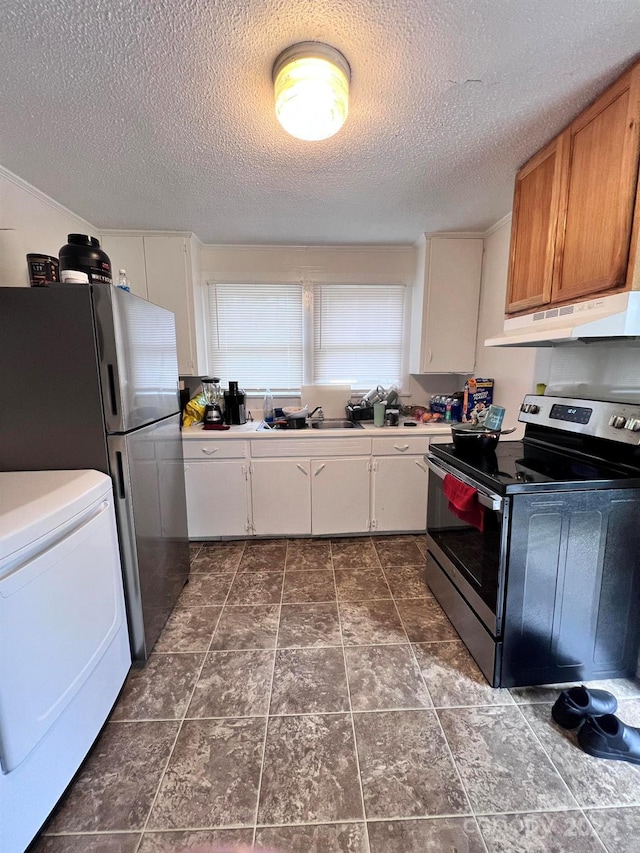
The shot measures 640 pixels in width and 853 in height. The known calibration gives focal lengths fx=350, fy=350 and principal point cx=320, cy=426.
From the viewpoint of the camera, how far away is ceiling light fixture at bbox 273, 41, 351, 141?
44.3 inches

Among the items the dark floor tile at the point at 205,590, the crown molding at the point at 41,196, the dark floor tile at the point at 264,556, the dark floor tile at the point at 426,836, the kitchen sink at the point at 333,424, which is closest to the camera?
the dark floor tile at the point at 426,836

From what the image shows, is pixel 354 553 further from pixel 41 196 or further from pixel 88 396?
pixel 41 196

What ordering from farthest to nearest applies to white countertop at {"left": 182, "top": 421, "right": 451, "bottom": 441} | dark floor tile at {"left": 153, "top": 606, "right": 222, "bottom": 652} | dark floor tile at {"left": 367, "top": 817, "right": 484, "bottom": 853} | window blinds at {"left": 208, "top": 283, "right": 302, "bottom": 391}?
window blinds at {"left": 208, "top": 283, "right": 302, "bottom": 391} < white countertop at {"left": 182, "top": 421, "right": 451, "bottom": 441} < dark floor tile at {"left": 153, "top": 606, "right": 222, "bottom": 652} < dark floor tile at {"left": 367, "top": 817, "right": 484, "bottom": 853}

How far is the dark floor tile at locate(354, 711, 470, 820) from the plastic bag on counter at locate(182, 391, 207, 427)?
2206mm

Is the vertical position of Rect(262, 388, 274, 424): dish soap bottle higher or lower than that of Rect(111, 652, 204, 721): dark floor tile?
higher

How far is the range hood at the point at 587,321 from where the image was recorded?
1.20 m

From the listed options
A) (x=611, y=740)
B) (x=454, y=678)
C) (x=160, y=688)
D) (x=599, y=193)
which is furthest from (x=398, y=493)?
(x=599, y=193)

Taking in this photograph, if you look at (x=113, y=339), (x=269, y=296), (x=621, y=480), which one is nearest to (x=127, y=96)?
(x=113, y=339)

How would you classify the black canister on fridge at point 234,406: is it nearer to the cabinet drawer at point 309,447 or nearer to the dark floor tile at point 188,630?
the cabinet drawer at point 309,447

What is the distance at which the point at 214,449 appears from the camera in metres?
2.54

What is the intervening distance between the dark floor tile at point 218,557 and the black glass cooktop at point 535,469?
160 cm

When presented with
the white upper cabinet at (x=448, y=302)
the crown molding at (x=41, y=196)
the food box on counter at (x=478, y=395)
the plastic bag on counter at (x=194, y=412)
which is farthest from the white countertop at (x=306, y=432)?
the crown molding at (x=41, y=196)

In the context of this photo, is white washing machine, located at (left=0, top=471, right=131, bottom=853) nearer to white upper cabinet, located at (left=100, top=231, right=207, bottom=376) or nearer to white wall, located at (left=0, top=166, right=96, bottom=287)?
white wall, located at (left=0, top=166, right=96, bottom=287)

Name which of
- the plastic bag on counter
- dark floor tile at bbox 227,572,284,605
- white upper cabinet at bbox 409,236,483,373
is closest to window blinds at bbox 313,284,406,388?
white upper cabinet at bbox 409,236,483,373
